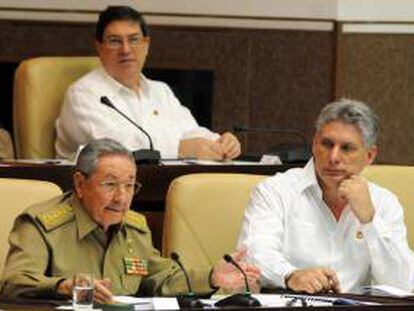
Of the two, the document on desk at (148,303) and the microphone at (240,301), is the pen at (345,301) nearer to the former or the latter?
the microphone at (240,301)

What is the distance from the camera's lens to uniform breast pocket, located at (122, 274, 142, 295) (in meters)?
4.68

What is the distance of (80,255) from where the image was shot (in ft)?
15.3

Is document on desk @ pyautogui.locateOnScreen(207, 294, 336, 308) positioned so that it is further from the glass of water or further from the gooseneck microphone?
the glass of water

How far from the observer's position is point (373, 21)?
9.02 metres

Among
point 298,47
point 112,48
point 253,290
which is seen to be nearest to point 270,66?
point 298,47

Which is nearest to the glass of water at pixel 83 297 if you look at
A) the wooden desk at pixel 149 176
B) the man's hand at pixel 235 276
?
the man's hand at pixel 235 276

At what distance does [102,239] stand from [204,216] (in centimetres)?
62

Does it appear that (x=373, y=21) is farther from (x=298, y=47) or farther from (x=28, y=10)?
(x=28, y=10)

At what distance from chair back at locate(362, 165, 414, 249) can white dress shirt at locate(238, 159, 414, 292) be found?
1.03ft

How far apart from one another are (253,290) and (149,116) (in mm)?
2688

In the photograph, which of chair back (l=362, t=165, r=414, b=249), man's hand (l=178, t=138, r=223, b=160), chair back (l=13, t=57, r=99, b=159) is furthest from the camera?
chair back (l=13, t=57, r=99, b=159)

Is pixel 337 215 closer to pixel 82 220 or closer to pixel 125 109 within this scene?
pixel 82 220

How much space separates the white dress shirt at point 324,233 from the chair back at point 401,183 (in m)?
0.31

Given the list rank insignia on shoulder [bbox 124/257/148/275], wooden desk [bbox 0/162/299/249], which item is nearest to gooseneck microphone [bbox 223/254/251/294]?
rank insignia on shoulder [bbox 124/257/148/275]
